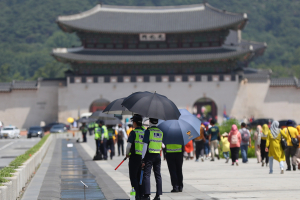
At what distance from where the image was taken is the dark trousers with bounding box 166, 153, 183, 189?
11320 millimetres

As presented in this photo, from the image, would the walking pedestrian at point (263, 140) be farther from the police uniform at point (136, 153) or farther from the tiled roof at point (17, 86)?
the tiled roof at point (17, 86)

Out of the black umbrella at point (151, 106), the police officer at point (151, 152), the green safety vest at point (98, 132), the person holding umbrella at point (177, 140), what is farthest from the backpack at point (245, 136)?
the police officer at point (151, 152)

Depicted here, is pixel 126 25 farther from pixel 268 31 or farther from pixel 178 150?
pixel 268 31

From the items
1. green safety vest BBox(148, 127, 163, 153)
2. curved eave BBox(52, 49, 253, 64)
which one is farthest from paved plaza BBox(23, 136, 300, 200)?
curved eave BBox(52, 49, 253, 64)

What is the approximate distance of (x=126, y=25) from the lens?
5294 centimetres

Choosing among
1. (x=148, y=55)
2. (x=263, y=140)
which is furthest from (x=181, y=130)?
(x=148, y=55)

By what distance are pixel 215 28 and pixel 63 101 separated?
17.0 metres

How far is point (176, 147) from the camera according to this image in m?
11.8

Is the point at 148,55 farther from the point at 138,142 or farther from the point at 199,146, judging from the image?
the point at 138,142

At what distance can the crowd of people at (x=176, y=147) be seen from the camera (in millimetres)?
9977

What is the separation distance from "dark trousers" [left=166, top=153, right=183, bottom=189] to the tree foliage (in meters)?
102

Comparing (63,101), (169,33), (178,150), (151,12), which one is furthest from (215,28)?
(178,150)

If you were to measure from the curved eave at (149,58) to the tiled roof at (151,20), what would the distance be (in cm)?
257

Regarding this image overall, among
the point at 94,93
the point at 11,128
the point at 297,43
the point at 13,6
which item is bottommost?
the point at 11,128
